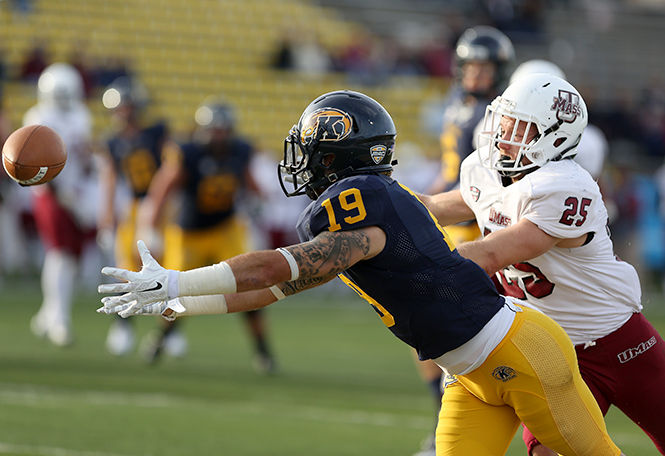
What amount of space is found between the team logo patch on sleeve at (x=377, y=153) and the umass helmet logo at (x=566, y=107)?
0.70 meters

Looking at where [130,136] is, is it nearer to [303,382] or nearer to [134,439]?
[303,382]

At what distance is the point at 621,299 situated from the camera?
3.78 meters

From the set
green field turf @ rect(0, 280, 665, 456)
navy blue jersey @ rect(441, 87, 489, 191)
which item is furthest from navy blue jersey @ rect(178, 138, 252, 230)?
navy blue jersey @ rect(441, 87, 489, 191)

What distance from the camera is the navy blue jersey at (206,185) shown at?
8125 millimetres

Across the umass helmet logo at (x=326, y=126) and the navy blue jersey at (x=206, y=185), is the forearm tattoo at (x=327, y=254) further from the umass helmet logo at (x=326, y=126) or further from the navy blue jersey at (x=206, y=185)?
the navy blue jersey at (x=206, y=185)

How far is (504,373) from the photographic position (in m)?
3.36

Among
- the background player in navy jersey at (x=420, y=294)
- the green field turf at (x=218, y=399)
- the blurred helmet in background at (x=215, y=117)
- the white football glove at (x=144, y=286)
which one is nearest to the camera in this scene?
the white football glove at (x=144, y=286)

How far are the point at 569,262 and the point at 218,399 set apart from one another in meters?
3.51

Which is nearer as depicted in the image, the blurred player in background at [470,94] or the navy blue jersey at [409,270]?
the navy blue jersey at [409,270]

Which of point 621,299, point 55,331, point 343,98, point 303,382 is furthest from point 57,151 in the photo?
point 55,331

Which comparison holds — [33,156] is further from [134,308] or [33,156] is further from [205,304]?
[134,308]

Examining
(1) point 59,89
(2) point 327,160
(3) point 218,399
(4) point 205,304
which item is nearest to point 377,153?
(2) point 327,160

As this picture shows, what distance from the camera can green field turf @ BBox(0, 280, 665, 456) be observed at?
210 inches

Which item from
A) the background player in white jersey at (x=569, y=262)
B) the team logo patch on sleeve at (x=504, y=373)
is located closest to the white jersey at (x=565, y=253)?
the background player in white jersey at (x=569, y=262)
